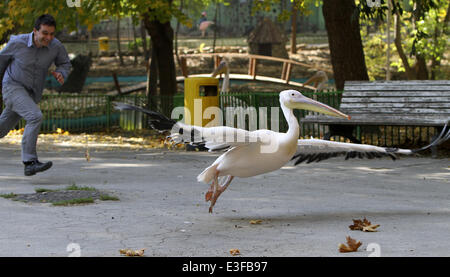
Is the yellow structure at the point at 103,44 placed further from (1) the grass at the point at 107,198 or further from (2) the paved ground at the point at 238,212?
(1) the grass at the point at 107,198

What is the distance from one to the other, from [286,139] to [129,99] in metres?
13.0

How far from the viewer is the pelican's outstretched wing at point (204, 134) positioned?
638cm

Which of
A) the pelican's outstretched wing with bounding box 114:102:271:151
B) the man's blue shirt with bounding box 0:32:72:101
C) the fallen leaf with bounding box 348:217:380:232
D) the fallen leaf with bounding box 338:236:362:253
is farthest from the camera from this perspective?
the man's blue shirt with bounding box 0:32:72:101

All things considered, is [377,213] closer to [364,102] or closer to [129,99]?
[364,102]

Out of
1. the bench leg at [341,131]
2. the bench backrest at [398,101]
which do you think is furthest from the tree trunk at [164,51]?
the bench leg at [341,131]

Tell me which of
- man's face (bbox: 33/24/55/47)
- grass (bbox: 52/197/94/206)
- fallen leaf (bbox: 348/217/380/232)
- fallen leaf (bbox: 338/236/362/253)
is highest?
man's face (bbox: 33/24/55/47)

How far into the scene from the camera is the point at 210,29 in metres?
54.2

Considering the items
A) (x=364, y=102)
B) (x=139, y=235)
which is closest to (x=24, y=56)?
(x=139, y=235)

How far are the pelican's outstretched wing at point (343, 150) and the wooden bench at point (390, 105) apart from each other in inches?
191

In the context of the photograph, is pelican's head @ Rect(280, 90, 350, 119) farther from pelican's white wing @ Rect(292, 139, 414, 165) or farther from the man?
the man

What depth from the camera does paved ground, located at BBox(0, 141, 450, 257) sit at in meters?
5.58

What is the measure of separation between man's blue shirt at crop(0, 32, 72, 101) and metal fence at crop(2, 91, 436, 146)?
266 inches

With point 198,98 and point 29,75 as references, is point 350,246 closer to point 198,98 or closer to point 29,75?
point 29,75

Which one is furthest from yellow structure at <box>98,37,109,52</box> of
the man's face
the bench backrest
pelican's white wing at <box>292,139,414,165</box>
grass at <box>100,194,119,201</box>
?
pelican's white wing at <box>292,139,414,165</box>
